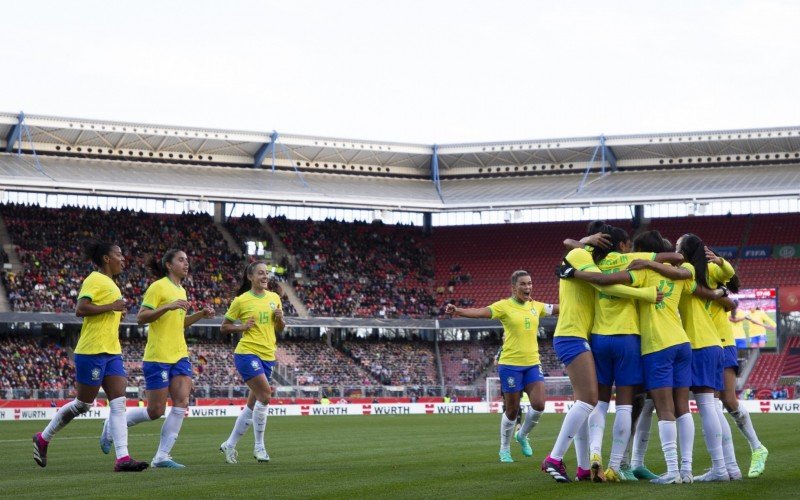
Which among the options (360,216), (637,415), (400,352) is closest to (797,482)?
(637,415)

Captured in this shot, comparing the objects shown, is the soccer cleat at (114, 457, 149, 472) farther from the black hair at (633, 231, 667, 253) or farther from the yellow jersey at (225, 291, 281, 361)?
the black hair at (633, 231, 667, 253)

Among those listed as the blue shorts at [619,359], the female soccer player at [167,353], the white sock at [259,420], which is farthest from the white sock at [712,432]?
the white sock at [259,420]

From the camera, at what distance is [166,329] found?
13969 mm

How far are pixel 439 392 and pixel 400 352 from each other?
8.47 metres

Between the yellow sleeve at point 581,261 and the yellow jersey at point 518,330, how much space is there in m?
4.67

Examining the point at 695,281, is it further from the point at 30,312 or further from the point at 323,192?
the point at 323,192

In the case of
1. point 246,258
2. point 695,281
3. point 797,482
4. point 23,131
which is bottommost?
point 797,482

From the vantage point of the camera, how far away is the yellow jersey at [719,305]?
1162 centimetres

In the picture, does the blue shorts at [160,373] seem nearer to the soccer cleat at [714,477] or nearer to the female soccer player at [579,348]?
the female soccer player at [579,348]

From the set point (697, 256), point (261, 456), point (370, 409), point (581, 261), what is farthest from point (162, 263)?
point (370, 409)

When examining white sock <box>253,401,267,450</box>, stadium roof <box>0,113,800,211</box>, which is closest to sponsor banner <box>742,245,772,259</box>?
stadium roof <box>0,113,800,211</box>

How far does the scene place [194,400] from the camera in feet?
150

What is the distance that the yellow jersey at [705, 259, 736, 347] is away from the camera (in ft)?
38.1

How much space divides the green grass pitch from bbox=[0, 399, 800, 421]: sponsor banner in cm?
2014
